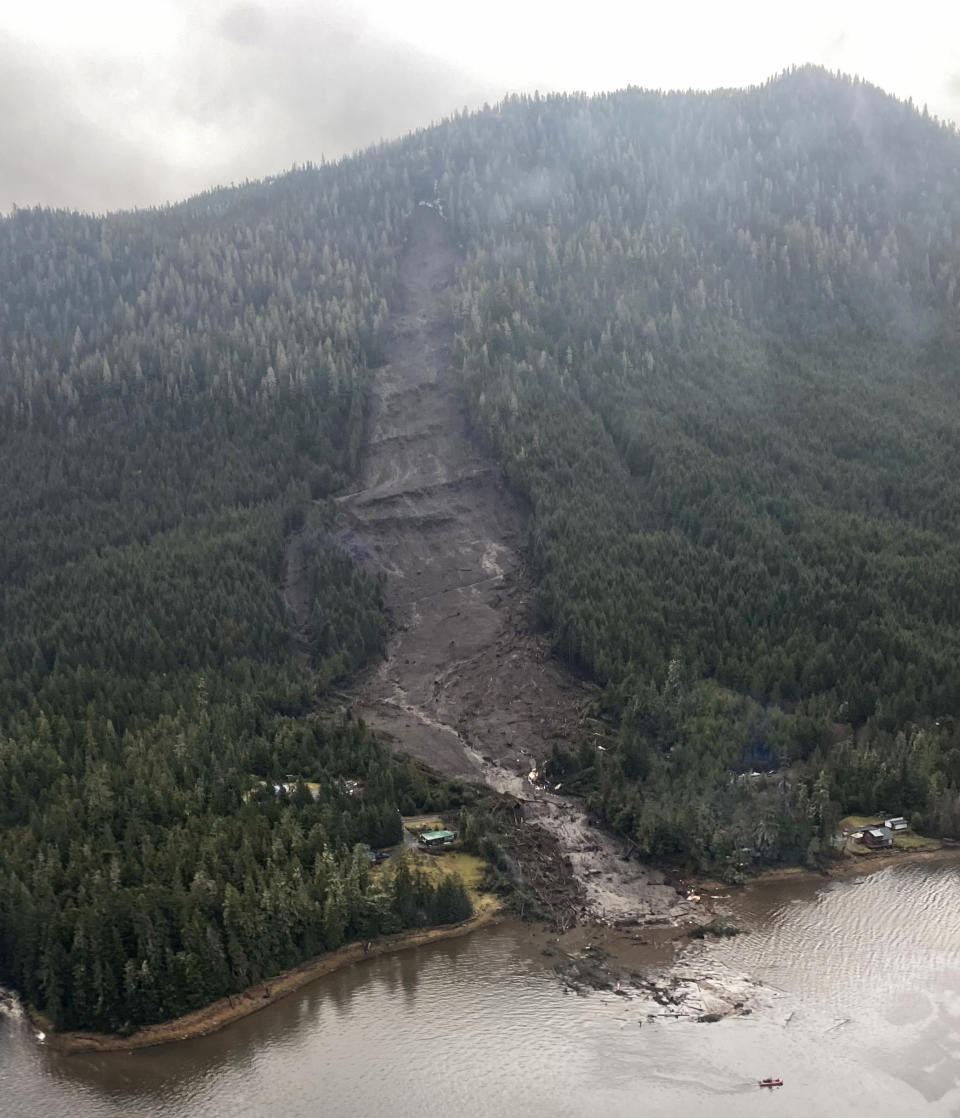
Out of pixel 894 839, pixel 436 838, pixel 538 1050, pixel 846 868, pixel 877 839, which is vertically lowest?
pixel 538 1050

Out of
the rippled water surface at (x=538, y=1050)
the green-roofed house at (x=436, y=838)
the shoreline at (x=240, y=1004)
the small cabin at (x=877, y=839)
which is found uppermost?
the green-roofed house at (x=436, y=838)

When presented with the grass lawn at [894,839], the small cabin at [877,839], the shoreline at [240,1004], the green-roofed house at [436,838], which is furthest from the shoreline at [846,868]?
the shoreline at [240,1004]

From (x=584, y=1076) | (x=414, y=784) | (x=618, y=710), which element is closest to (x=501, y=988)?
(x=584, y=1076)

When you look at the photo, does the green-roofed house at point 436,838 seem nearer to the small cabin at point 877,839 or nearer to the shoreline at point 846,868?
the shoreline at point 846,868

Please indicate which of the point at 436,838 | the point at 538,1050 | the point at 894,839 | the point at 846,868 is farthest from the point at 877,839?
the point at 538,1050

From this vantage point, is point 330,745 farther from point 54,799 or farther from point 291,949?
point 291,949

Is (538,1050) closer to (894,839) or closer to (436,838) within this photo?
(436,838)
